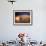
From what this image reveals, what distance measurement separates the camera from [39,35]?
A: 15.5 ft

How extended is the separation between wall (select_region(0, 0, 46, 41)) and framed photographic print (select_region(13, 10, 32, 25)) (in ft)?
0.37

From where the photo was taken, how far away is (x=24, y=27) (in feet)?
15.7

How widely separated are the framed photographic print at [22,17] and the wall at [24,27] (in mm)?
112

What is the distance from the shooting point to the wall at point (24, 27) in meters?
4.73

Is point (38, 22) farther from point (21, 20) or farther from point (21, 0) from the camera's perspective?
point (21, 0)

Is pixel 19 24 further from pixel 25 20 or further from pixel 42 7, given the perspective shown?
A: pixel 42 7

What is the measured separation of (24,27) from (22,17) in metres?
0.38

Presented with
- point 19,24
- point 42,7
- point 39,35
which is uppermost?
point 42,7

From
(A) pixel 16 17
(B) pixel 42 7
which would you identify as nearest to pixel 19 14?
(A) pixel 16 17

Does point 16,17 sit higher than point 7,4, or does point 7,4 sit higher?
point 7,4

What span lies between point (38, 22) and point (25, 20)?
48cm

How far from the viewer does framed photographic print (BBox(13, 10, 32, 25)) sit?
4758 mm

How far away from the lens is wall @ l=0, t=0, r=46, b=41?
4.73 meters

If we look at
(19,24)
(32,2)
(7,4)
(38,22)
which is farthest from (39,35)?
(7,4)
